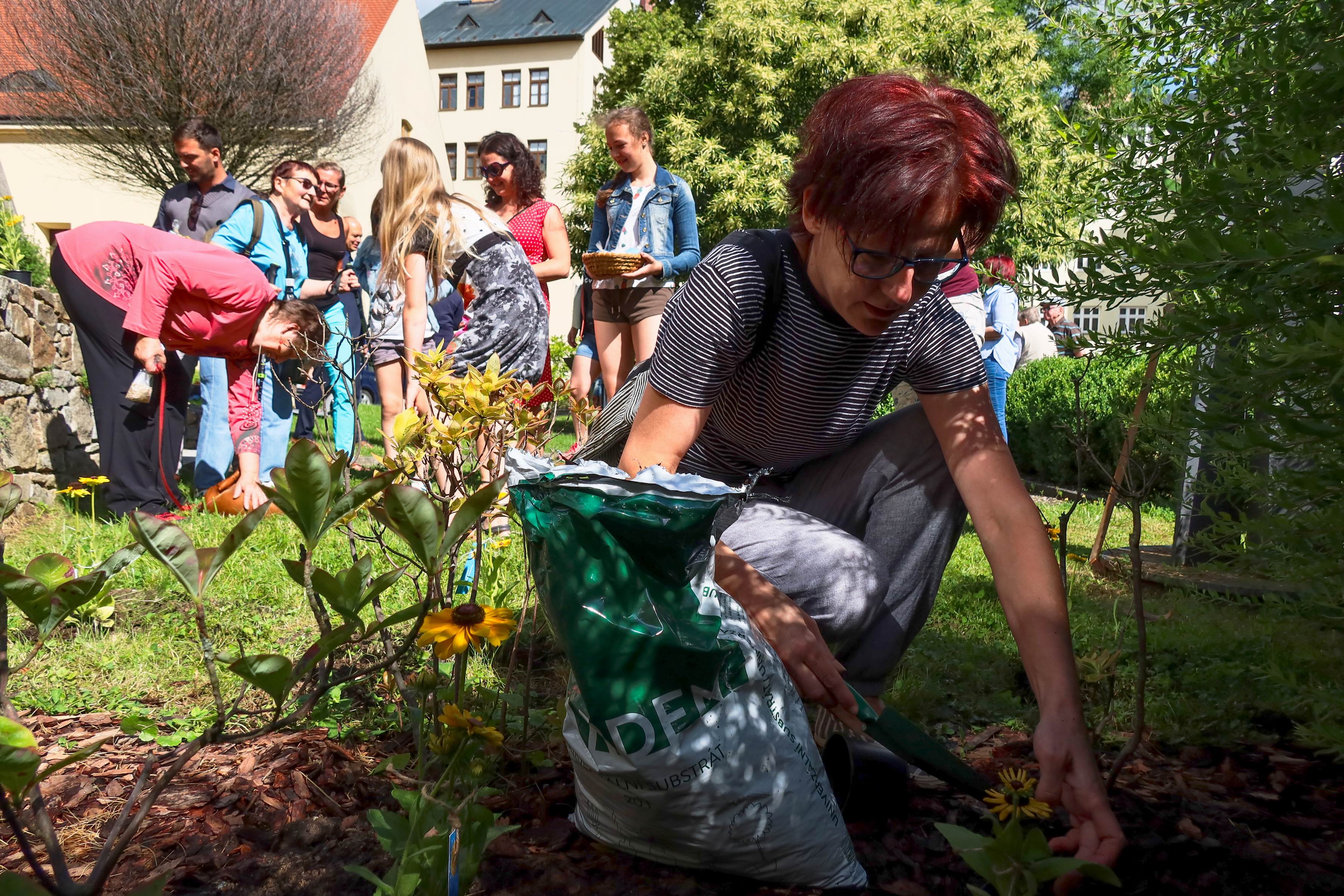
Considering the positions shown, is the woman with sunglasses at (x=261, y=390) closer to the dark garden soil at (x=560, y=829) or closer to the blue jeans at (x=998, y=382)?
the dark garden soil at (x=560, y=829)

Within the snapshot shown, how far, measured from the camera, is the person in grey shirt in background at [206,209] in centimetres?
493

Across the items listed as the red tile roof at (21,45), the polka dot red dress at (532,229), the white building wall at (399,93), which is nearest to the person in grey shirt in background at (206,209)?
the polka dot red dress at (532,229)

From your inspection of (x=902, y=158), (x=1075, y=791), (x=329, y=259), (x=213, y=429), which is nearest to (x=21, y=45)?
(x=329, y=259)

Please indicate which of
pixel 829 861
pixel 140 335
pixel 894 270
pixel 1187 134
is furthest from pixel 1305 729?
pixel 140 335

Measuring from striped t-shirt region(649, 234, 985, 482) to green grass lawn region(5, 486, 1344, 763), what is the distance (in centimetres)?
67

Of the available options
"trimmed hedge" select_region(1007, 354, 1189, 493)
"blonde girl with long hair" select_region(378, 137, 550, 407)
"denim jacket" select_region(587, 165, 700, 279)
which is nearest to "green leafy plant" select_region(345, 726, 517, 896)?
"blonde girl with long hair" select_region(378, 137, 550, 407)

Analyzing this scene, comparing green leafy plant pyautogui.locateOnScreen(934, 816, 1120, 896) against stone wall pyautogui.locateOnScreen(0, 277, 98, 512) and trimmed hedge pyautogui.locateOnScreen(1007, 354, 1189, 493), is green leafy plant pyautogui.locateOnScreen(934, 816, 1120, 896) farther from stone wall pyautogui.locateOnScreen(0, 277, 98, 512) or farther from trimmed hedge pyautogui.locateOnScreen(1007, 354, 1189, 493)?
trimmed hedge pyautogui.locateOnScreen(1007, 354, 1189, 493)

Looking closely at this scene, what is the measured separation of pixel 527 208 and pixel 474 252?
1455 millimetres

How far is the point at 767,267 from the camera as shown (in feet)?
6.11

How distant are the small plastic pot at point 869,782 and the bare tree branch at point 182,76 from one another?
48.5ft

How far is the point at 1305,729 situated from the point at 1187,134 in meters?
1.17

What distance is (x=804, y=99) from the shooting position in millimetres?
17047

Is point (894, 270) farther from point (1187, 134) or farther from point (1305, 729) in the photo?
point (1305, 729)

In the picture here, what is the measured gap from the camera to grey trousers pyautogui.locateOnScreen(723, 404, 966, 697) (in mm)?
1865
